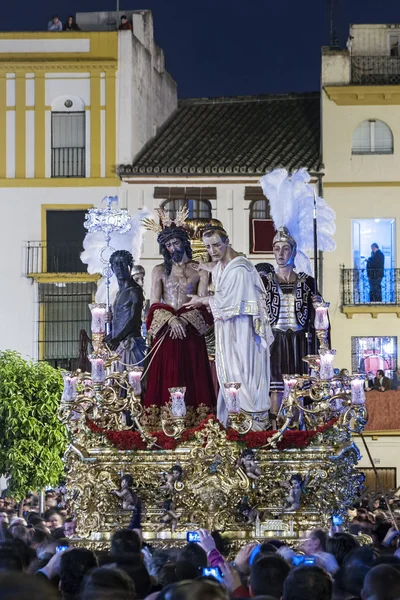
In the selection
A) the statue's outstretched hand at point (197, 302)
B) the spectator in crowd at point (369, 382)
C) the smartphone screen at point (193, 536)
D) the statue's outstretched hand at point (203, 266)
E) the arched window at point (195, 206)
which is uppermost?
the arched window at point (195, 206)

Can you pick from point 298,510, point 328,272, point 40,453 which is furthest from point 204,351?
point 328,272

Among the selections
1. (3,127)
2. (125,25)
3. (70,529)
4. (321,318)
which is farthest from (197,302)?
(125,25)

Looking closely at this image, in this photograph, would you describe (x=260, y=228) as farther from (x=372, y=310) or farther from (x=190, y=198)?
(x=372, y=310)

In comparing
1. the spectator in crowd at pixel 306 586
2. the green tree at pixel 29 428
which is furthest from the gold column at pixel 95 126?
the spectator in crowd at pixel 306 586

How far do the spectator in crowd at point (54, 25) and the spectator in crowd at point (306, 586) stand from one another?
107 ft

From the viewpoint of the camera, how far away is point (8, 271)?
38.1 metres

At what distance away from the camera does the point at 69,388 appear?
567 inches

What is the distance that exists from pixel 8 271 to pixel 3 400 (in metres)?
8.11

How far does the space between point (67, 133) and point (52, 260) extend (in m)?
3.42

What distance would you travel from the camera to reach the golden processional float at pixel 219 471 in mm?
13773

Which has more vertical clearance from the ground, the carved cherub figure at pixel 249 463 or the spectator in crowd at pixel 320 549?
the carved cherub figure at pixel 249 463

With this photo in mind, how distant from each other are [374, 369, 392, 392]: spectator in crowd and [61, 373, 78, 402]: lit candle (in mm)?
19658

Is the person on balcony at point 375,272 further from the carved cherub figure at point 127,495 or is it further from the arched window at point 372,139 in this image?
the carved cherub figure at point 127,495

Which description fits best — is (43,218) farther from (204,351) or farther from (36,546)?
(36,546)
